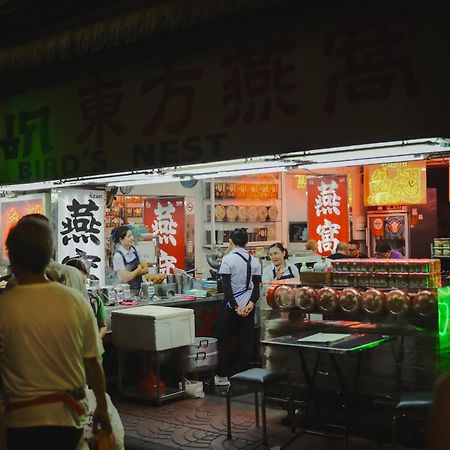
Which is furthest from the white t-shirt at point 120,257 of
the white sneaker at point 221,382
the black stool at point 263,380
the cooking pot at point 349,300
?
the cooking pot at point 349,300

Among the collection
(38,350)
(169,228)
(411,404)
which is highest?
(169,228)

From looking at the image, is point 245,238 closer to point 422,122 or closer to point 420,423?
point 420,423

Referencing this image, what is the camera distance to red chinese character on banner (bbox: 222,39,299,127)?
4.70m

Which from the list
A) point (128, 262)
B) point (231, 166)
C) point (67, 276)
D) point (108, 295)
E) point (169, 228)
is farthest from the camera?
point (169, 228)

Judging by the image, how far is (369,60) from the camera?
428cm

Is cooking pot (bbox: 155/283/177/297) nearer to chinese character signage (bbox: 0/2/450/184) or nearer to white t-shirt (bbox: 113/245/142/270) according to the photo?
white t-shirt (bbox: 113/245/142/270)

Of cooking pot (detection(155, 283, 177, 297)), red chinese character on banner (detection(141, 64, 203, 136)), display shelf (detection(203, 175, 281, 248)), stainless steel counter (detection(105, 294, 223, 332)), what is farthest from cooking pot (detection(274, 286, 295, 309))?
display shelf (detection(203, 175, 281, 248))

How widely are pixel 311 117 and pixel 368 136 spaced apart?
1.53 feet

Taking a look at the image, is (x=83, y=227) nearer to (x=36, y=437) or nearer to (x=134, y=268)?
(x=134, y=268)

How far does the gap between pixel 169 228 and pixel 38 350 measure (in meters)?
11.5

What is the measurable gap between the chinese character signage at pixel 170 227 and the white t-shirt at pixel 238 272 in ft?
17.1

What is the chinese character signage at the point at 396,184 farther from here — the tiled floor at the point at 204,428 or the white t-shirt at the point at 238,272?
the tiled floor at the point at 204,428

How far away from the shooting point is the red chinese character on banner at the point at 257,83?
4.70 meters

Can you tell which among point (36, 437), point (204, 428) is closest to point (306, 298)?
point (204, 428)
